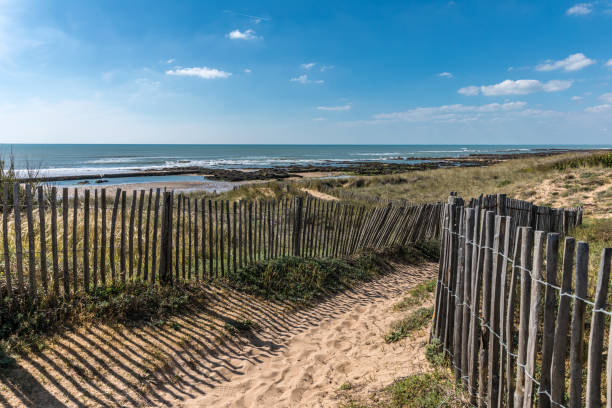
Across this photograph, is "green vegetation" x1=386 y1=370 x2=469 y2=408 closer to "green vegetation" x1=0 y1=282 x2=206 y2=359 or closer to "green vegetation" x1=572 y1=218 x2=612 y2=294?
"green vegetation" x1=0 y1=282 x2=206 y2=359

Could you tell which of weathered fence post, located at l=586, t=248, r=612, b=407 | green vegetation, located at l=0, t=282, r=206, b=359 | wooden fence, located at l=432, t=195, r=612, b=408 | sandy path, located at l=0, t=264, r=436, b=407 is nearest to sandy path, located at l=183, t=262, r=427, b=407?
sandy path, located at l=0, t=264, r=436, b=407

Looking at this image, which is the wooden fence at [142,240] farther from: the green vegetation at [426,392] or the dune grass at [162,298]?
the green vegetation at [426,392]

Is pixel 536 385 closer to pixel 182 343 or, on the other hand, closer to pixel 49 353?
pixel 182 343

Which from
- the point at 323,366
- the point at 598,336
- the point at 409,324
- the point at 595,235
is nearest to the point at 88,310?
the point at 323,366

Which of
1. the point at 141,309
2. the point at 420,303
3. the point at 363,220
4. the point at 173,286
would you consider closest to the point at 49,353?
the point at 141,309

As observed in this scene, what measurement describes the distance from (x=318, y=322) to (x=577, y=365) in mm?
4321

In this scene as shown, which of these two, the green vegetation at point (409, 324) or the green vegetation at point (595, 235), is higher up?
the green vegetation at point (595, 235)

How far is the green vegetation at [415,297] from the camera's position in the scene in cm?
Answer: 638

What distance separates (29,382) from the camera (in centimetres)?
377

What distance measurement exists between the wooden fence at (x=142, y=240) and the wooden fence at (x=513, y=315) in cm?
401

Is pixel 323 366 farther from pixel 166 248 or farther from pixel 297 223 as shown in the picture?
pixel 297 223

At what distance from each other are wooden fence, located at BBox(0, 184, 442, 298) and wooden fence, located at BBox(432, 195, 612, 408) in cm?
401

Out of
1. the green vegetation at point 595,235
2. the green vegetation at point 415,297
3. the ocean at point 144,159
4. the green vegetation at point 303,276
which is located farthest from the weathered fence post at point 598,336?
the ocean at point 144,159

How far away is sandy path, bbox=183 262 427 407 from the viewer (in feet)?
12.9
